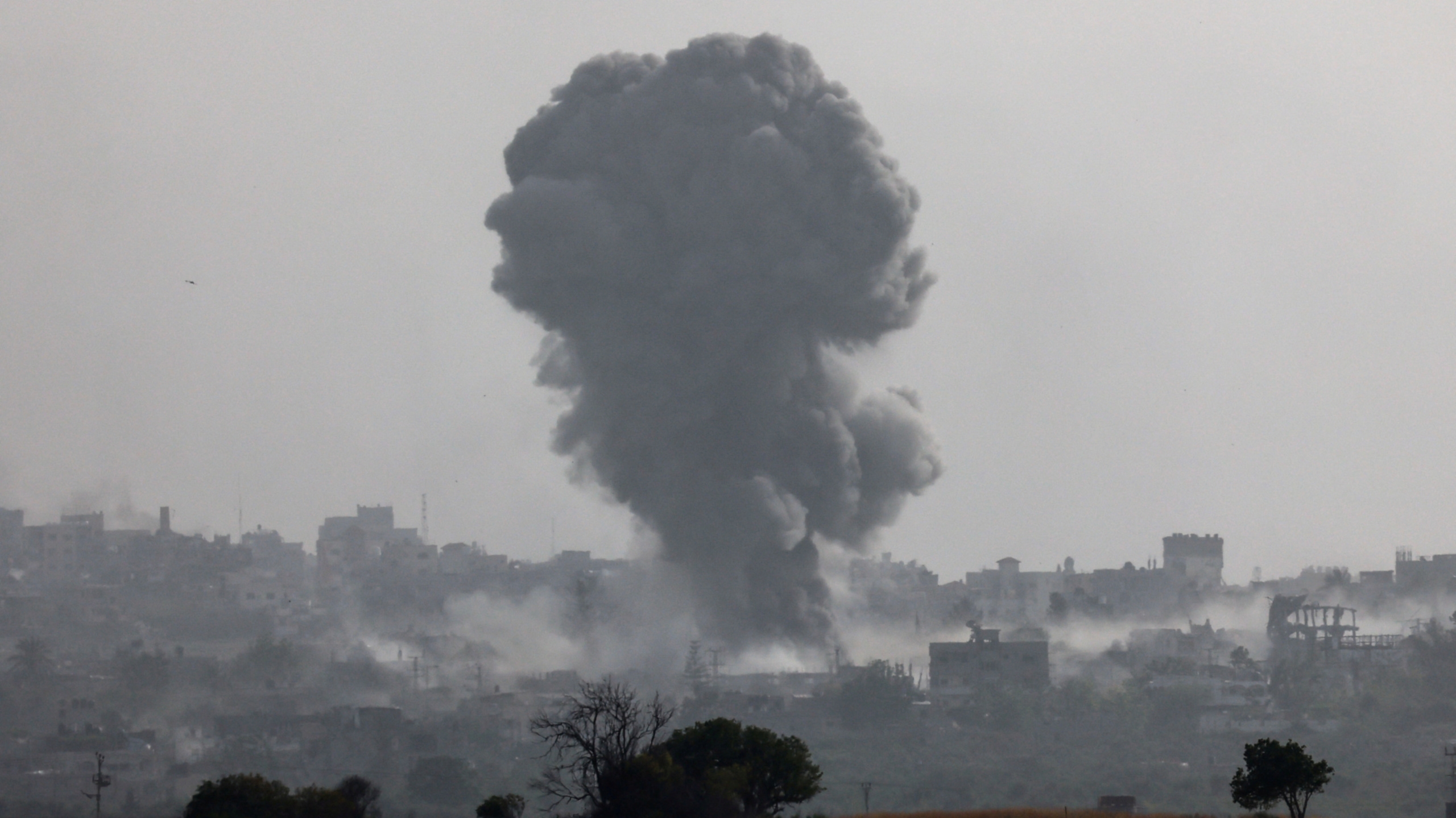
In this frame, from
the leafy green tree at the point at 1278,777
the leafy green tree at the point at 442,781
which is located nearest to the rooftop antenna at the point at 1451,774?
the leafy green tree at the point at 1278,777

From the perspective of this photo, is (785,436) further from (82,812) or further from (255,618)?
(255,618)

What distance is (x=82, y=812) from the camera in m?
95.2

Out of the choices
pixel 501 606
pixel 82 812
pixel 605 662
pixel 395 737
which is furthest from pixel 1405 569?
pixel 82 812

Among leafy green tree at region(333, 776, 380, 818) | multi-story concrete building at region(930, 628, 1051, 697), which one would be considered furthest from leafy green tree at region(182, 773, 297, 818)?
multi-story concrete building at region(930, 628, 1051, 697)

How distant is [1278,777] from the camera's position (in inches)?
2655

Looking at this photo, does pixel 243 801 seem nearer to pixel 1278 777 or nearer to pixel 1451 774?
pixel 1278 777

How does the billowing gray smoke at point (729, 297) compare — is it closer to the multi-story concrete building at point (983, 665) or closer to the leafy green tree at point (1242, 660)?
the multi-story concrete building at point (983, 665)

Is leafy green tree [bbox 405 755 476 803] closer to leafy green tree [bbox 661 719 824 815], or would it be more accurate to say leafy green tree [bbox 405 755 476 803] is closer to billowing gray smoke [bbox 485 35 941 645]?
billowing gray smoke [bbox 485 35 941 645]

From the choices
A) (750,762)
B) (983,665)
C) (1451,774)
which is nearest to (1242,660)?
(983,665)

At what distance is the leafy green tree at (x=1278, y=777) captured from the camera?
67.3 meters

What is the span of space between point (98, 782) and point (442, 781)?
65.4ft

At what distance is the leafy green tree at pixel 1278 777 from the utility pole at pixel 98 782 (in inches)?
1526

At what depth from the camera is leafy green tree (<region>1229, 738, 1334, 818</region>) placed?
6731cm

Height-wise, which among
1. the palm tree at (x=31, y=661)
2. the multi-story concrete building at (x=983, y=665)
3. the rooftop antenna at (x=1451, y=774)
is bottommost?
the rooftop antenna at (x=1451, y=774)
